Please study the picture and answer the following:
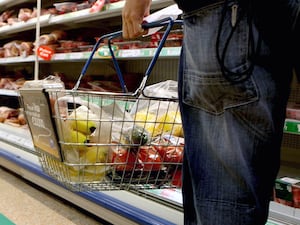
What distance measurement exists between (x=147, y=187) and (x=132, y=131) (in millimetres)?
141

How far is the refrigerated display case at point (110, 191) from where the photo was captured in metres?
1.30

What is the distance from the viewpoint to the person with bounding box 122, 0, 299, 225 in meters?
0.47

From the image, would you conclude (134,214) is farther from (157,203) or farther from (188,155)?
(188,155)

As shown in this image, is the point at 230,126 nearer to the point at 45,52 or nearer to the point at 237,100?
the point at 237,100

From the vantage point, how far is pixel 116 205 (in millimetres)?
1460

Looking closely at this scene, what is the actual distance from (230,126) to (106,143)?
1.19 feet

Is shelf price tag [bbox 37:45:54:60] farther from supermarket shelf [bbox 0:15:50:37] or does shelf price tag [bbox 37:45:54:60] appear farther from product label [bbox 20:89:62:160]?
product label [bbox 20:89:62:160]

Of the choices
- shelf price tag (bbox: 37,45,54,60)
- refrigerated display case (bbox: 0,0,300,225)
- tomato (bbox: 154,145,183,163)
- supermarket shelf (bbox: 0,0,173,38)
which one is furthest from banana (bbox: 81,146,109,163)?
shelf price tag (bbox: 37,45,54,60)

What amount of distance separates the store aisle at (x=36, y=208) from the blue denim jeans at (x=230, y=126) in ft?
4.30

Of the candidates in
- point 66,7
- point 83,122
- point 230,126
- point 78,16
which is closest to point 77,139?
point 83,122

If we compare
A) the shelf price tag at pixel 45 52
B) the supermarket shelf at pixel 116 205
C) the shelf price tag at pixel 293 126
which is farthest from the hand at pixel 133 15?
the shelf price tag at pixel 45 52

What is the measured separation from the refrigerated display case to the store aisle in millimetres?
58

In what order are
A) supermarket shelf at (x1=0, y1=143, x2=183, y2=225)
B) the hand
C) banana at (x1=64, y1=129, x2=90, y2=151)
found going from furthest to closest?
1. supermarket shelf at (x1=0, y1=143, x2=183, y2=225)
2. banana at (x1=64, y1=129, x2=90, y2=151)
3. the hand

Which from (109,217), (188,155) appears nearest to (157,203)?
(109,217)
